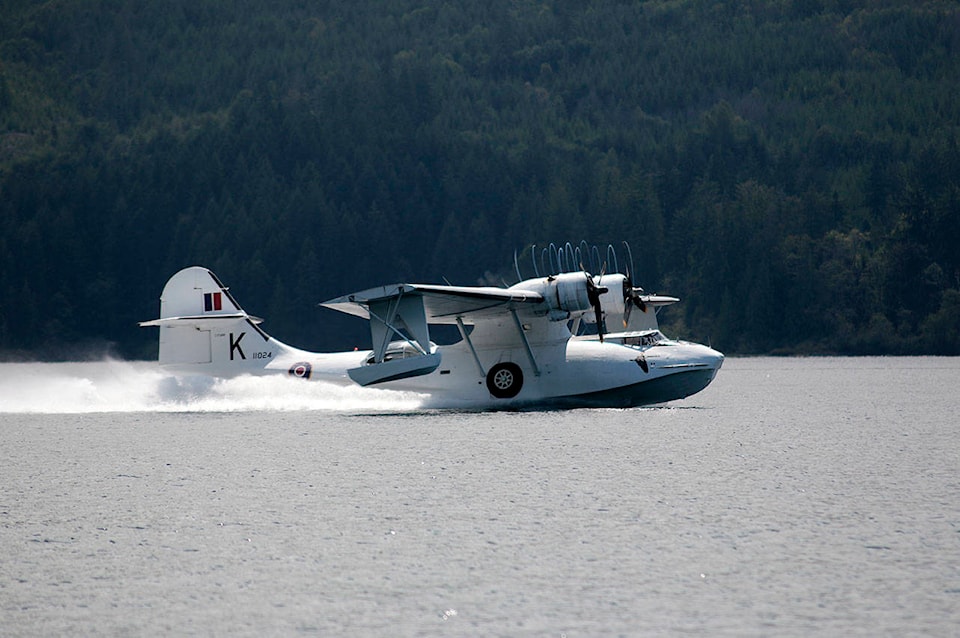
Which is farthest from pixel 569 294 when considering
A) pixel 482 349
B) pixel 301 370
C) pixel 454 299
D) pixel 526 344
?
pixel 301 370

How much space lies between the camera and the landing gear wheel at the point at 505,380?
1532 inches

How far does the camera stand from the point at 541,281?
37844mm

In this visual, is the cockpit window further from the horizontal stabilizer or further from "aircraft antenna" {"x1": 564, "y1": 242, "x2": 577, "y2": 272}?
the horizontal stabilizer

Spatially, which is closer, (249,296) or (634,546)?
(634,546)

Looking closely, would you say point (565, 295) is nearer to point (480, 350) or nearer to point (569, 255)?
point (480, 350)

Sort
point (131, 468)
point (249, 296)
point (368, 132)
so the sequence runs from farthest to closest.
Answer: point (368, 132)
point (249, 296)
point (131, 468)

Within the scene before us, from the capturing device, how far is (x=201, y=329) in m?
40.9

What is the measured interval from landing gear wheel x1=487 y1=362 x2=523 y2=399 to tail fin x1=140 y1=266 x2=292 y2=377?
25.0 ft

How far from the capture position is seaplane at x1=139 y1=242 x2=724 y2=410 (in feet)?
121

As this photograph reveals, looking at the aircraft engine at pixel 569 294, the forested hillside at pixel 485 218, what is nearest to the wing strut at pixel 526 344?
the aircraft engine at pixel 569 294

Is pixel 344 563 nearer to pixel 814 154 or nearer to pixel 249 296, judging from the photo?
pixel 249 296

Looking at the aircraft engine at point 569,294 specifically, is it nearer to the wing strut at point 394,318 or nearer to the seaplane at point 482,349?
the seaplane at point 482,349

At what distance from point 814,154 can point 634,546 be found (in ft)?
544

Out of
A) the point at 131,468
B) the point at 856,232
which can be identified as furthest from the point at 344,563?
the point at 856,232
